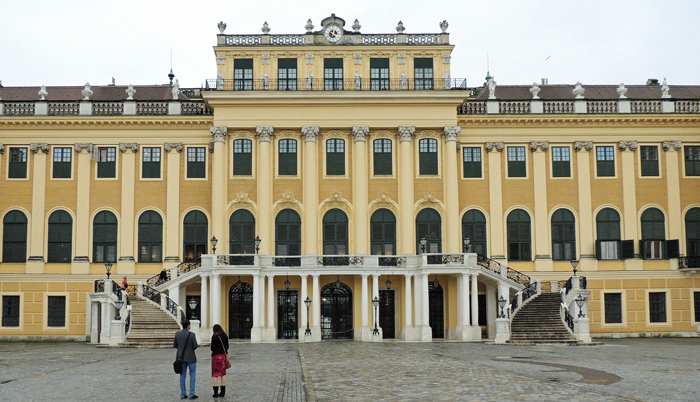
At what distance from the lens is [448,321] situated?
154ft

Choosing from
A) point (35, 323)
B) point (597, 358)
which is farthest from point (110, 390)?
point (35, 323)

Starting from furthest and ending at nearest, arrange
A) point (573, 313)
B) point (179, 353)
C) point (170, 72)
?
point (170, 72) < point (573, 313) < point (179, 353)

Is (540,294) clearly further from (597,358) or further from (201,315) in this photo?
(201,315)

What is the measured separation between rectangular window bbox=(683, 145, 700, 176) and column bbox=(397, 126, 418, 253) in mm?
17368

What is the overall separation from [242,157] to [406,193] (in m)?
10.2

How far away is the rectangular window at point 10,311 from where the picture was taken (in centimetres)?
4725

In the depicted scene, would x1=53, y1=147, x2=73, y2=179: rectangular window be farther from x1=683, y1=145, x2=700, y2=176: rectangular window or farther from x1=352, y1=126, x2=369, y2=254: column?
x1=683, y1=145, x2=700, y2=176: rectangular window

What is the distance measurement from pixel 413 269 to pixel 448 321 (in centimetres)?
437

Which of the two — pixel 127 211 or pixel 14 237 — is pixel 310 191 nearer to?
A: pixel 127 211

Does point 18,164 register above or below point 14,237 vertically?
above

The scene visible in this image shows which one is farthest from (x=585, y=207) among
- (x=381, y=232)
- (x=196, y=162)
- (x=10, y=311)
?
(x=10, y=311)

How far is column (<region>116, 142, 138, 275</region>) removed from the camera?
157ft

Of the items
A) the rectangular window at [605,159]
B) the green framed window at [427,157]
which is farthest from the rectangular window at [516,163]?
the green framed window at [427,157]

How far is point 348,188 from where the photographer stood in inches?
1896
